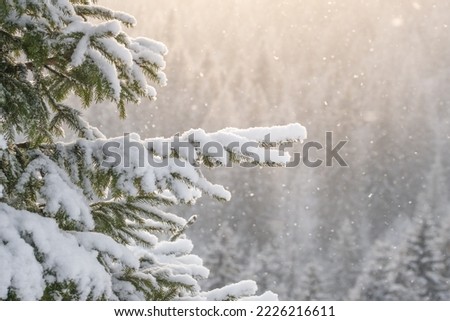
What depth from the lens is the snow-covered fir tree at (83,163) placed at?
279 centimetres

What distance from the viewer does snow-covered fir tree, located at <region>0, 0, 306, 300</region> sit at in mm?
2791

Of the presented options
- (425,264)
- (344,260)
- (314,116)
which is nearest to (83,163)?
(425,264)

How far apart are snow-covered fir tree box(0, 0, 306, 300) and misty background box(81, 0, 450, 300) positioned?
30.0 metres

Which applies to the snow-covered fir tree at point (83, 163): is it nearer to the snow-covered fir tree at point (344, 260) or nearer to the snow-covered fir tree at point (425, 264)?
the snow-covered fir tree at point (425, 264)

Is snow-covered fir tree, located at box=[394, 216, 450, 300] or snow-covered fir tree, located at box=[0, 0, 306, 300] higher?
snow-covered fir tree, located at box=[0, 0, 306, 300]

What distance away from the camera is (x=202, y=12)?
11519 centimetres

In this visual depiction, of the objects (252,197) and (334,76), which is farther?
(334,76)

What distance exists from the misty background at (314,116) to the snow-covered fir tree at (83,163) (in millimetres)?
29961

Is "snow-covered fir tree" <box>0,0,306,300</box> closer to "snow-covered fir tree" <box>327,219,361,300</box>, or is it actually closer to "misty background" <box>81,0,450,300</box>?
"misty background" <box>81,0,450,300</box>

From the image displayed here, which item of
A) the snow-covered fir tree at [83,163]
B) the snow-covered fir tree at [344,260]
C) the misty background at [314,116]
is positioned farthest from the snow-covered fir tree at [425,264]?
the snow-covered fir tree at [83,163]

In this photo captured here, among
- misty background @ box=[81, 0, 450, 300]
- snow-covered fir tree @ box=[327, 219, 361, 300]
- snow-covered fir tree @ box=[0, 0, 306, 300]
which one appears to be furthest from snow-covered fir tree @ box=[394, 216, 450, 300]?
snow-covered fir tree @ box=[0, 0, 306, 300]

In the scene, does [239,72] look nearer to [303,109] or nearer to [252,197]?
[303,109]
